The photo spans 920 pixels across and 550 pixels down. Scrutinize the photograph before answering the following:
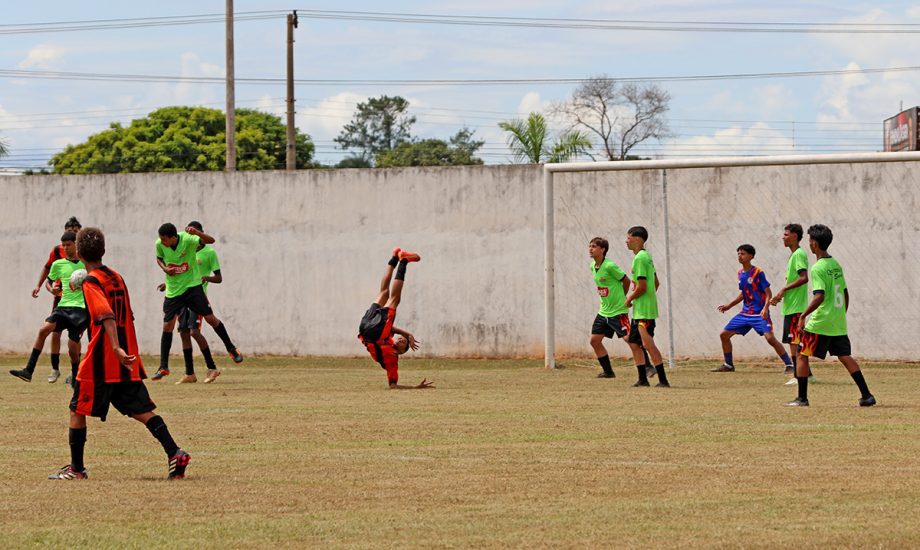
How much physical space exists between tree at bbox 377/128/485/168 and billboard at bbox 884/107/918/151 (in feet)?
102

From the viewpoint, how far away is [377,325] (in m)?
17.0

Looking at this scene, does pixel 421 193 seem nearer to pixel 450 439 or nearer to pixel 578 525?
pixel 450 439

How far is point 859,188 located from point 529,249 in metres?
5.38

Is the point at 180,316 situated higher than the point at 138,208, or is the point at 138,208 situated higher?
the point at 138,208

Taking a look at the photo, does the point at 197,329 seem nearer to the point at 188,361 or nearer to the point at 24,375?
the point at 188,361

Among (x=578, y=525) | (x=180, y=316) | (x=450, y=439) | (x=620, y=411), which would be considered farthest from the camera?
(x=180, y=316)

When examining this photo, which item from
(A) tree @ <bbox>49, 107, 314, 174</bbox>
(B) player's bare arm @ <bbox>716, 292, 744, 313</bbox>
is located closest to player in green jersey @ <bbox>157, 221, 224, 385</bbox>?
(B) player's bare arm @ <bbox>716, 292, 744, 313</bbox>

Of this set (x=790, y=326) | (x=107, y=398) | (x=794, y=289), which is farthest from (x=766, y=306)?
(x=107, y=398)

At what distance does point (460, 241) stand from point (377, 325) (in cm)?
733

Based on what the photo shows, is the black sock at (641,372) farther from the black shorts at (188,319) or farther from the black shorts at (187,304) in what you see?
the black shorts at (188,319)

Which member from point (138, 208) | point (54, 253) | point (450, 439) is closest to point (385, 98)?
point (138, 208)

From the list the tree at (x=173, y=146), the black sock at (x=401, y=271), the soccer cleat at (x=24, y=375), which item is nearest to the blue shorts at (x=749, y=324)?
the black sock at (x=401, y=271)

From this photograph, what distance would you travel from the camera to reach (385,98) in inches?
4535

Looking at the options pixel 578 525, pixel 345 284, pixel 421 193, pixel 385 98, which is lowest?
pixel 578 525
